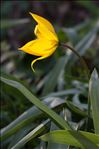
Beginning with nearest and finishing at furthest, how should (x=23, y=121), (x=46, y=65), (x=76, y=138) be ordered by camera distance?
(x=76, y=138), (x=23, y=121), (x=46, y=65)

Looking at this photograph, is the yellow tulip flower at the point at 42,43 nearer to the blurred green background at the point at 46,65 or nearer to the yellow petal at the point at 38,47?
the yellow petal at the point at 38,47

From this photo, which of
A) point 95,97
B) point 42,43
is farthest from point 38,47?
point 95,97

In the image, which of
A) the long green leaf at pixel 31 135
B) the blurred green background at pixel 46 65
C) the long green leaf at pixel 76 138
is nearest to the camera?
the long green leaf at pixel 76 138

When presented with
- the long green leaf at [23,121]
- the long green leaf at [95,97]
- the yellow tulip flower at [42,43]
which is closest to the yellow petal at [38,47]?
the yellow tulip flower at [42,43]

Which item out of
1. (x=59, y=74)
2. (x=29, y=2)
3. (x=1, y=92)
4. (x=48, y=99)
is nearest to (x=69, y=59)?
(x=59, y=74)

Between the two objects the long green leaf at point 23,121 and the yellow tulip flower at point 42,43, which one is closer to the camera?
the yellow tulip flower at point 42,43

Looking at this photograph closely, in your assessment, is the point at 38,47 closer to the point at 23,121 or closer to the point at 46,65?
the point at 23,121

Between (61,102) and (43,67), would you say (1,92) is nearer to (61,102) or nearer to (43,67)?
(61,102)
